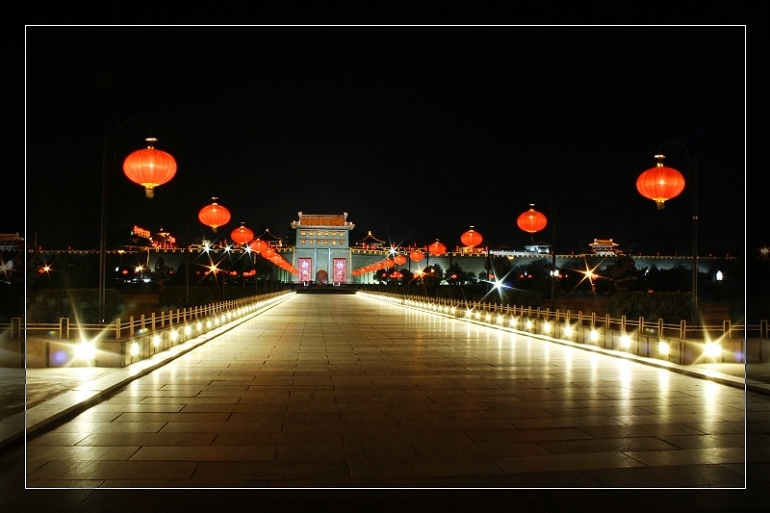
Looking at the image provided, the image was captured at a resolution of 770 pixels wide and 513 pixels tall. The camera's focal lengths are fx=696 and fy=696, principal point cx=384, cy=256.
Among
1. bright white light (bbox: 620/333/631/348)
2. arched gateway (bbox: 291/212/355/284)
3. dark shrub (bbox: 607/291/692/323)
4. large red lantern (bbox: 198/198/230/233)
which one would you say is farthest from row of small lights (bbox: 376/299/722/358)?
arched gateway (bbox: 291/212/355/284)

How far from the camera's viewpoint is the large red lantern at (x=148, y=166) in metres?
11.9

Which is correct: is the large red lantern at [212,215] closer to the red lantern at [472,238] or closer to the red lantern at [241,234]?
the red lantern at [241,234]

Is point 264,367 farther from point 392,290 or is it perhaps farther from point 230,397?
point 392,290

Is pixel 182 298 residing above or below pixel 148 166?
below

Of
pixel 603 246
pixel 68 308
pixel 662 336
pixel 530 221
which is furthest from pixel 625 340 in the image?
pixel 603 246

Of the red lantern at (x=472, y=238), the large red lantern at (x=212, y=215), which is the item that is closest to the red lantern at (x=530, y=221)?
the red lantern at (x=472, y=238)

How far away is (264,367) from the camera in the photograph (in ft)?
46.6

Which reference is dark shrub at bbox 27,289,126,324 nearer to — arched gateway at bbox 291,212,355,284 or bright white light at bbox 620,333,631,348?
bright white light at bbox 620,333,631,348

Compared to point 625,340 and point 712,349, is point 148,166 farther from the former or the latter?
point 625,340

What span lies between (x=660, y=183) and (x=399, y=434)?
7.88 m

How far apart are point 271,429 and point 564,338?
48.5 feet

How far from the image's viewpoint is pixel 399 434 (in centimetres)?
775

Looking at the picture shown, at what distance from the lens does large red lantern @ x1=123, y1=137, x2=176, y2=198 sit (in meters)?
11.9
